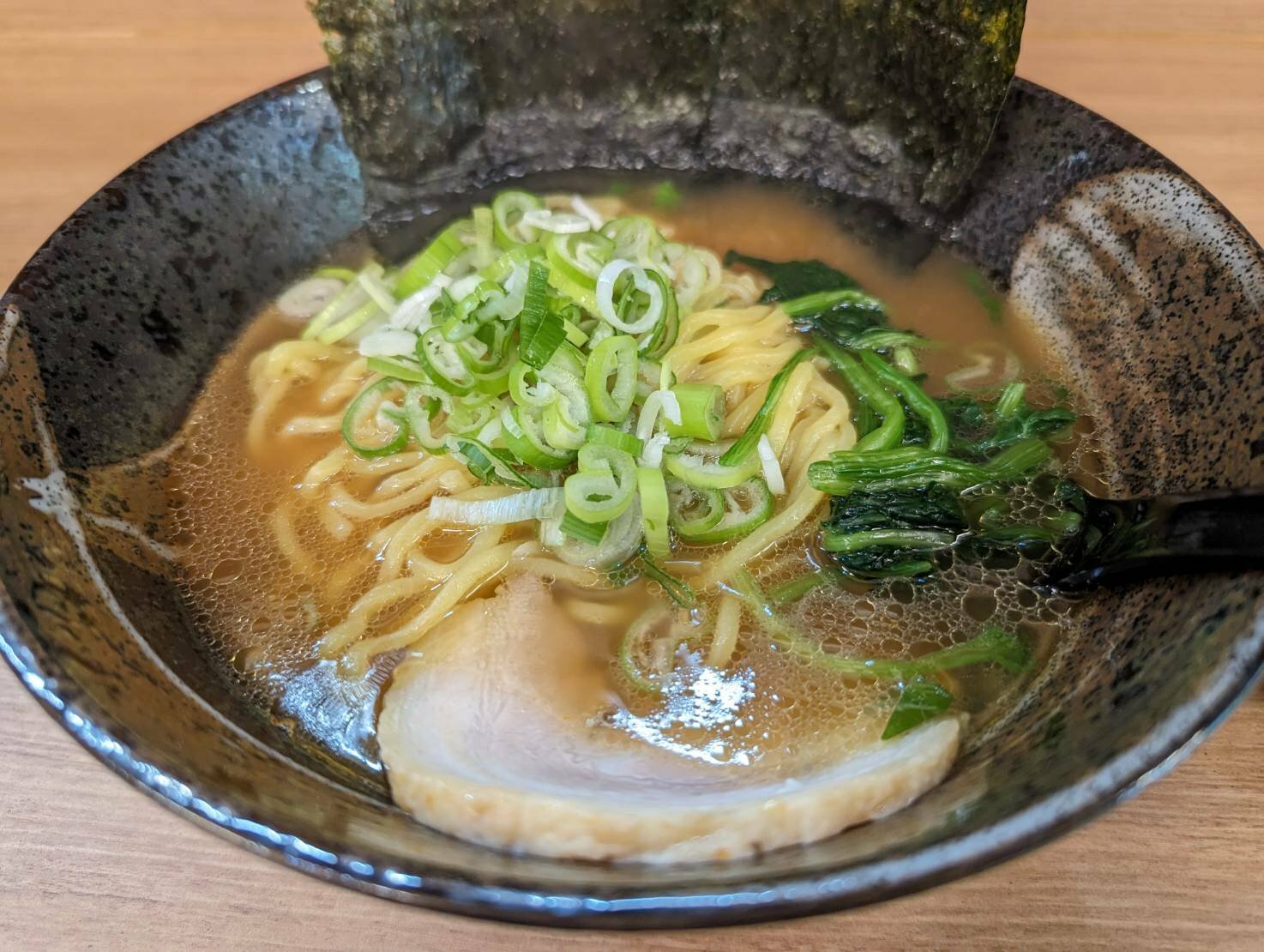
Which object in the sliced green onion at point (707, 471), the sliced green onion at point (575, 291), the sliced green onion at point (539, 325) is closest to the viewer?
the sliced green onion at point (707, 471)

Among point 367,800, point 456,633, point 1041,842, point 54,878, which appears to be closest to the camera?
point 1041,842

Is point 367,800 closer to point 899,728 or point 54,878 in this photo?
point 54,878

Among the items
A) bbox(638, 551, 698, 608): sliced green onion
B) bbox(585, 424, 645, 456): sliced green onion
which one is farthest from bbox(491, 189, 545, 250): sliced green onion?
bbox(638, 551, 698, 608): sliced green onion

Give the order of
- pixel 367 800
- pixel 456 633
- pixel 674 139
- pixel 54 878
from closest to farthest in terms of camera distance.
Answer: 1. pixel 367 800
2. pixel 54 878
3. pixel 456 633
4. pixel 674 139

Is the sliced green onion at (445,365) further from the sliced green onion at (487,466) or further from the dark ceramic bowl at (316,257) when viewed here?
the dark ceramic bowl at (316,257)

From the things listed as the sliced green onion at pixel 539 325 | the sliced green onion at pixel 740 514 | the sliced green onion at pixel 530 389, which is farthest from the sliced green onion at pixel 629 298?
the sliced green onion at pixel 740 514

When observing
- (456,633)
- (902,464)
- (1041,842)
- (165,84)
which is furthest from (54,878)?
(165,84)

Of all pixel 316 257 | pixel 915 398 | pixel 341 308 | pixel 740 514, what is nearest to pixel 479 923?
pixel 740 514
